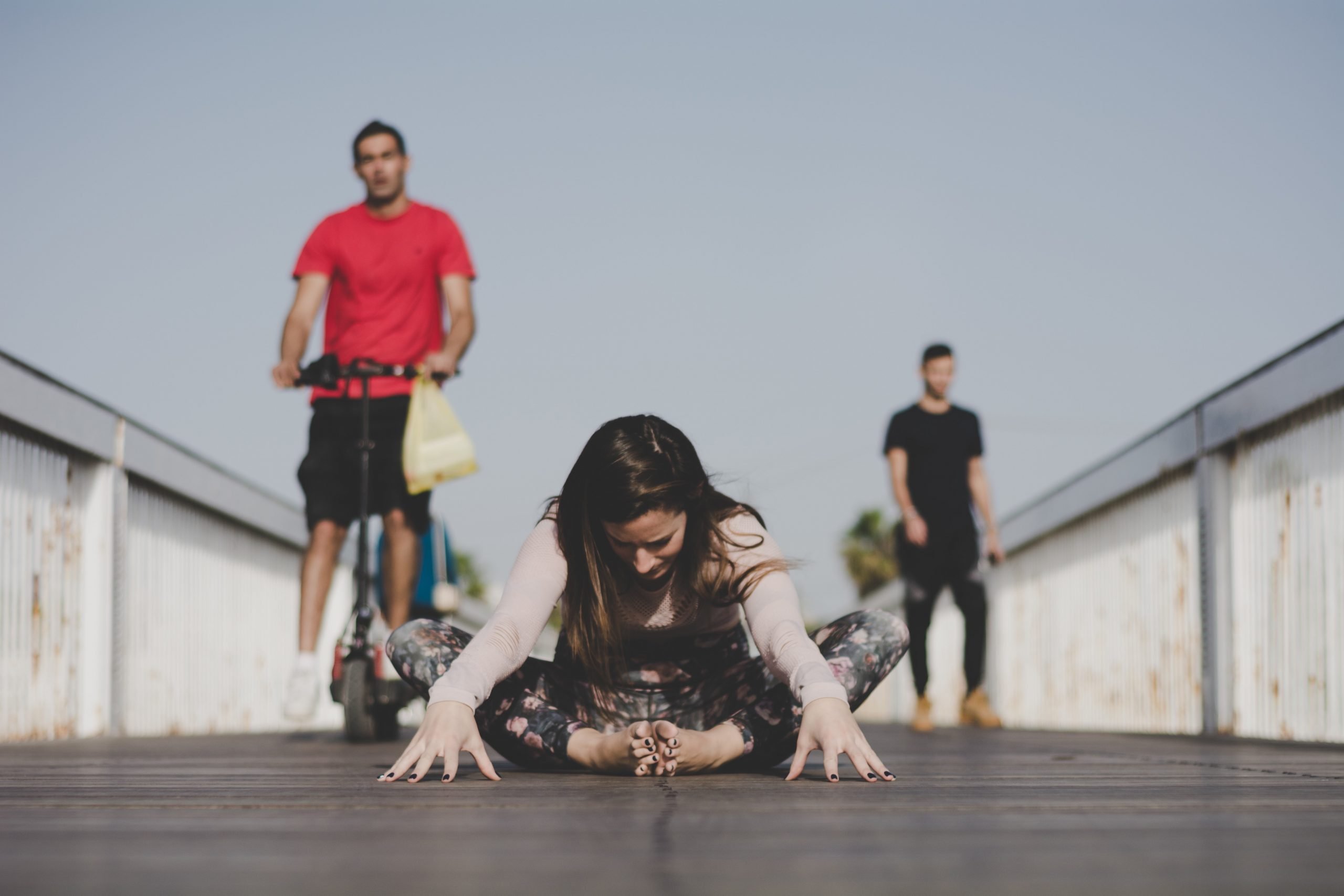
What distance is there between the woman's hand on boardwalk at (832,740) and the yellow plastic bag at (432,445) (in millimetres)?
2472

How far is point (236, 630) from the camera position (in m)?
8.15

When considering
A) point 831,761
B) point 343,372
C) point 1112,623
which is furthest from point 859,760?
point 1112,623

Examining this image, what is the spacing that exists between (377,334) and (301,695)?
4.26 ft

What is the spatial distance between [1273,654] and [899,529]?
2242mm

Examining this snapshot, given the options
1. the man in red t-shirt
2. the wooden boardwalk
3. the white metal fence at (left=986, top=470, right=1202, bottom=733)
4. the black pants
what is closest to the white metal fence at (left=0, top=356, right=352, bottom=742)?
the man in red t-shirt

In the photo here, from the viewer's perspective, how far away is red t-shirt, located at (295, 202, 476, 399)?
202 inches

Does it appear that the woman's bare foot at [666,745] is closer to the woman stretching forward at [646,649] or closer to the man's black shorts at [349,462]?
the woman stretching forward at [646,649]

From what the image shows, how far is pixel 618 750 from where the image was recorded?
2.76 m

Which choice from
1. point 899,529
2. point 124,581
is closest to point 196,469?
point 124,581

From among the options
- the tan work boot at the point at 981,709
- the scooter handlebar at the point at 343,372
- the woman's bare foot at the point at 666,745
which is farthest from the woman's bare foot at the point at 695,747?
the tan work boot at the point at 981,709

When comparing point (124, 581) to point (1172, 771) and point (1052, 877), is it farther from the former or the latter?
point (1052, 877)

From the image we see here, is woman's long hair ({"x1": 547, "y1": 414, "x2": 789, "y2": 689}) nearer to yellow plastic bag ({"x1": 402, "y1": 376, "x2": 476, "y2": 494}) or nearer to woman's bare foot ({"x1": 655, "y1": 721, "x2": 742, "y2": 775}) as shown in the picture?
woman's bare foot ({"x1": 655, "y1": 721, "x2": 742, "y2": 775})

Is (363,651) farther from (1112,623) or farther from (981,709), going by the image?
(1112,623)

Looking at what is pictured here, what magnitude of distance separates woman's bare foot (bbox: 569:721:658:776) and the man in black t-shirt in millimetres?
4188
